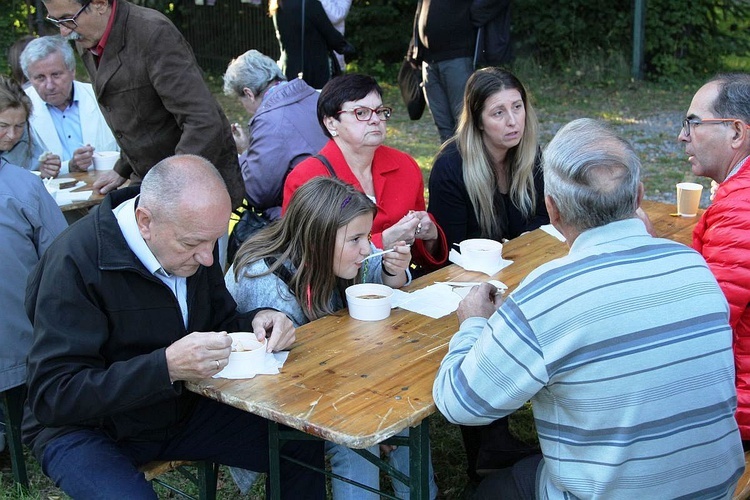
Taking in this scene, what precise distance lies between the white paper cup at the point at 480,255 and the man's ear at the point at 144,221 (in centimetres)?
130

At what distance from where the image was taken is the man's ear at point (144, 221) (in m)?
2.46

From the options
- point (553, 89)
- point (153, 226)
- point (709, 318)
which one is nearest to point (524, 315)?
point (709, 318)

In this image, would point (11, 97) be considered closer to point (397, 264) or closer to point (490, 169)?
point (397, 264)

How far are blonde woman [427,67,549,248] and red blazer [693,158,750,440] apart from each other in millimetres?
1384

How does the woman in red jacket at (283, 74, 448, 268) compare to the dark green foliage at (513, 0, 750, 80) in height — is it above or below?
above

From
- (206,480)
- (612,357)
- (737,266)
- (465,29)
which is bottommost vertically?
(206,480)

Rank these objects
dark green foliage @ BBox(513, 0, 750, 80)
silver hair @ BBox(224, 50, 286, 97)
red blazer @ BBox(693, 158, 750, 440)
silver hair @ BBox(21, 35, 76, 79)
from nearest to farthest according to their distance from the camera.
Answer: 1. red blazer @ BBox(693, 158, 750, 440)
2. silver hair @ BBox(21, 35, 76, 79)
3. silver hair @ BBox(224, 50, 286, 97)
4. dark green foliage @ BBox(513, 0, 750, 80)

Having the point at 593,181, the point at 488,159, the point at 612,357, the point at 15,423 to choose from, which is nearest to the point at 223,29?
the point at 488,159

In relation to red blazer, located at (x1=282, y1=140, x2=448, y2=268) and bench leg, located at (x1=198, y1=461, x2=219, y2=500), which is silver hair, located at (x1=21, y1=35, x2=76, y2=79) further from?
bench leg, located at (x1=198, y1=461, x2=219, y2=500)

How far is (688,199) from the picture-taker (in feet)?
13.0

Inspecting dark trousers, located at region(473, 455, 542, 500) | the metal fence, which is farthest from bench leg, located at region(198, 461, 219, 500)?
the metal fence

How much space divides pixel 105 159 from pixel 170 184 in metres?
2.80

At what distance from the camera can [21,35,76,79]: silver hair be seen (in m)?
4.87

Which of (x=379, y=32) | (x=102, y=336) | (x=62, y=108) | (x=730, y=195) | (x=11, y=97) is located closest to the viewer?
(x=102, y=336)
